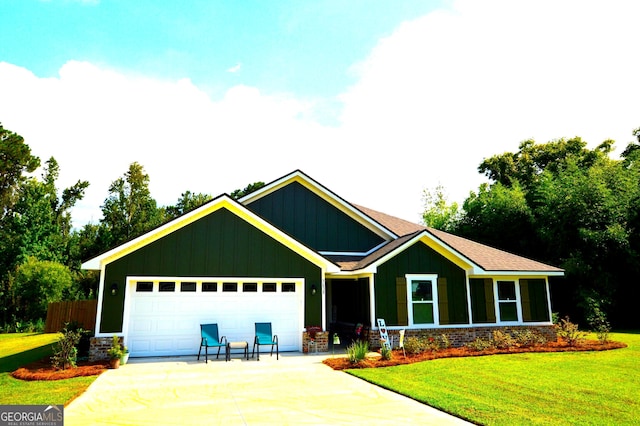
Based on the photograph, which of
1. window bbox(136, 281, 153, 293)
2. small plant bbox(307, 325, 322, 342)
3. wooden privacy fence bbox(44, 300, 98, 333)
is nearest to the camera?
window bbox(136, 281, 153, 293)

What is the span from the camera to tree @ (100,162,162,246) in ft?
110

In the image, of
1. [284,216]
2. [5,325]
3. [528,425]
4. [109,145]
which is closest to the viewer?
[528,425]

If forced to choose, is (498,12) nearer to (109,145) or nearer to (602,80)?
(602,80)

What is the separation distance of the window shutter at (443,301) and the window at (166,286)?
8.88 meters

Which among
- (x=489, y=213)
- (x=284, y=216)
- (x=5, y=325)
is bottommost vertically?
(x=5, y=325)

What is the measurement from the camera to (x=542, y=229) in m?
22.2

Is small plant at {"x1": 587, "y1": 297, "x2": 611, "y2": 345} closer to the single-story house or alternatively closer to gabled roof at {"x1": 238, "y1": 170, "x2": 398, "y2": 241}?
the single-story house

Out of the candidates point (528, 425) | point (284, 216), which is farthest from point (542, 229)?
point (528, 425)

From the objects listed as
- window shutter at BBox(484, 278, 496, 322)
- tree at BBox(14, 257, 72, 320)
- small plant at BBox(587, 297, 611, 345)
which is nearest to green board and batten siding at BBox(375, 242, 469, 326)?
window shutter at BBox(484, 278, 496, 322)

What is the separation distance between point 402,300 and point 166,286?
7.66 metres

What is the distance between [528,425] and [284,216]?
12021 mm

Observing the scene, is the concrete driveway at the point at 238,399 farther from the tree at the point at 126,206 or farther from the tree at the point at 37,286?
the tree at the point at 126,206

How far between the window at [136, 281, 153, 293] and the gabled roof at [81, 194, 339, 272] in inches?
37.4

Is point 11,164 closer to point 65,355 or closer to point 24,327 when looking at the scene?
point 24,327
